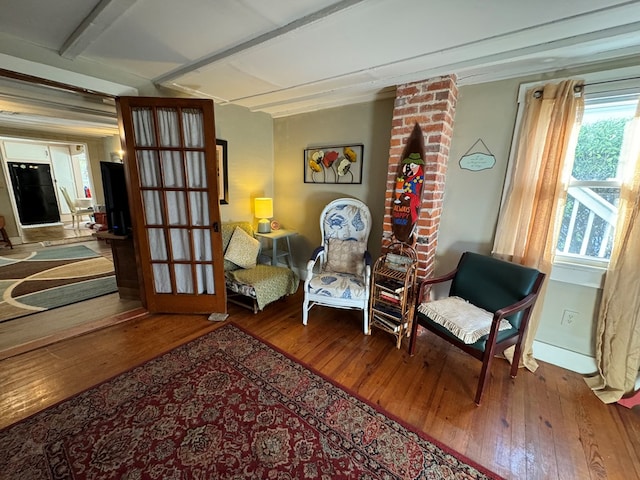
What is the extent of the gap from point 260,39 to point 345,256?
193 centimetres

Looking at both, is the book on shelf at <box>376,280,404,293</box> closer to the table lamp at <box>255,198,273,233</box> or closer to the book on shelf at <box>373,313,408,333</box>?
the book on shelf at <box>373,313,408,333</box>

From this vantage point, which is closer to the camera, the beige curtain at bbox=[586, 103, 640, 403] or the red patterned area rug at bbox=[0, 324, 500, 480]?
the red patterned area rug at bbox=[0, 324, 500, 480]

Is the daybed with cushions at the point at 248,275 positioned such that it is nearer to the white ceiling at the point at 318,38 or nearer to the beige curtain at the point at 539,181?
the white ceiling at the point at 318,38

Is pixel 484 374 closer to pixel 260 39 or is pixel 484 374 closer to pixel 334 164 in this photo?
pixel 334 164

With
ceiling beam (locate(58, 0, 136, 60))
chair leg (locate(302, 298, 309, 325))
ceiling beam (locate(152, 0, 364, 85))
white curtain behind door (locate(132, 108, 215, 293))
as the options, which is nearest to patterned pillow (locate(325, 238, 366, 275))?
chair leg (locate(302, 298, 309, 325))

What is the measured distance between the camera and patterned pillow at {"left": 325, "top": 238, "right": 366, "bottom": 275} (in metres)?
2.69

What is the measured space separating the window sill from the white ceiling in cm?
139

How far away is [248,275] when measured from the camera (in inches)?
107

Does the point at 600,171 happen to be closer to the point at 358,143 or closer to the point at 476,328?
the point at 476,328

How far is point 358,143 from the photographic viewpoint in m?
2.86

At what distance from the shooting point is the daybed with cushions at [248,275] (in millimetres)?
2621

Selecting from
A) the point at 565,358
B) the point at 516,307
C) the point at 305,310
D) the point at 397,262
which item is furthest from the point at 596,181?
the point at 305,310

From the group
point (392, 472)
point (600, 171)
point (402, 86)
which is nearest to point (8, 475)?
point (392, 472)

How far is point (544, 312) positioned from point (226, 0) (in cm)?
298
